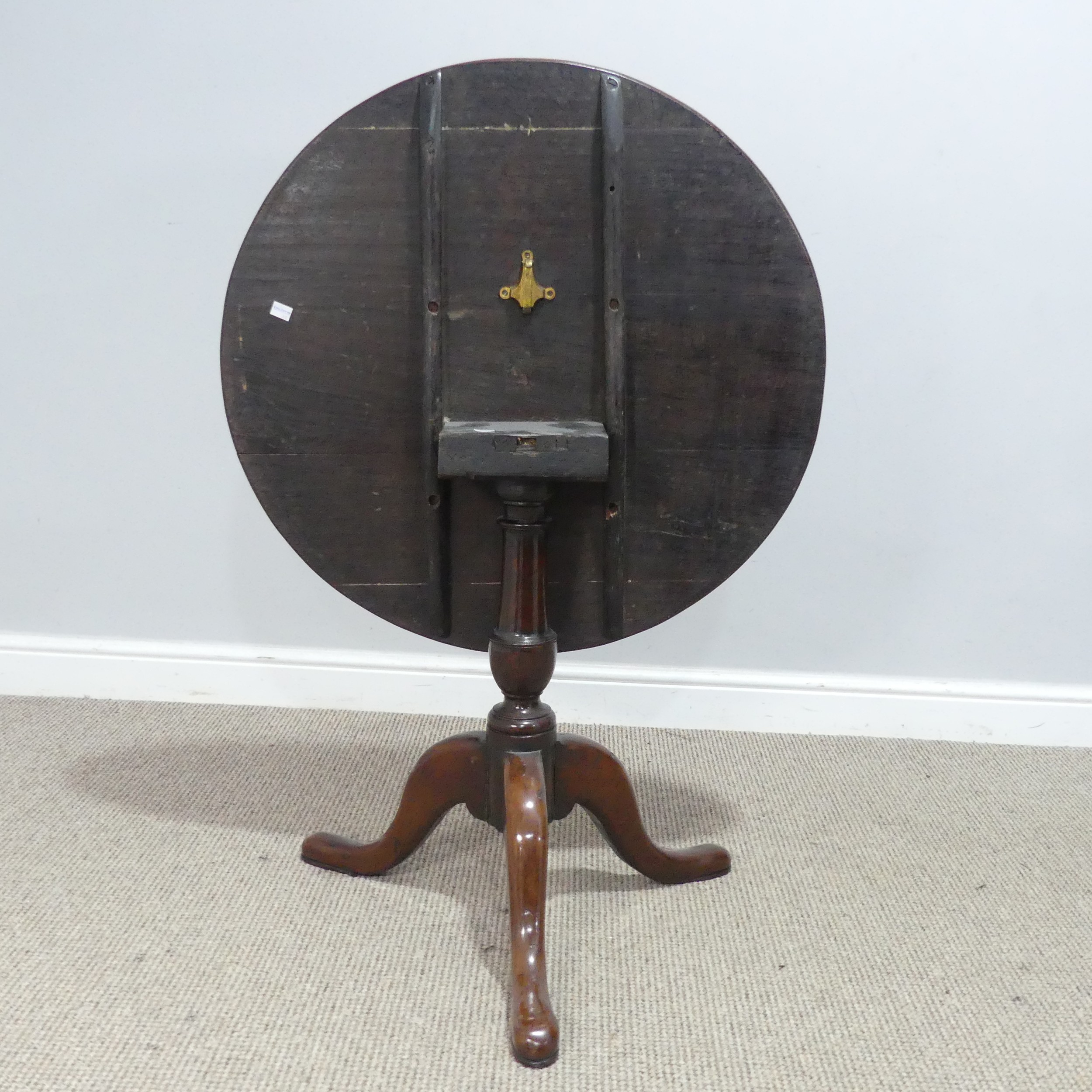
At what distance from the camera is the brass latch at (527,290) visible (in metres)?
1.34

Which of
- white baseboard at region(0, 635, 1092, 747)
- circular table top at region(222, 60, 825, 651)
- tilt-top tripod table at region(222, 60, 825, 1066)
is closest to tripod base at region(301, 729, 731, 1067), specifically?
tilt-top tripod table at region(222, 60, 825, 1066)

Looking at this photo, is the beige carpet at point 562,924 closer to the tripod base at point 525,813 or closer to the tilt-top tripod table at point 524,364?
the tripod base at point 525,813

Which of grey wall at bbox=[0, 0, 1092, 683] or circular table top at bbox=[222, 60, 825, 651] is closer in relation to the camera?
circular table top at bbox=[222, 60, 825, 651]

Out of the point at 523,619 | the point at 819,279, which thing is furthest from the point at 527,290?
the point at 819,279

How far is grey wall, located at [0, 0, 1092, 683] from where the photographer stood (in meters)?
1.91

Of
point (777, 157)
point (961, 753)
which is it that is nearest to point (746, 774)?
point (961, 753)

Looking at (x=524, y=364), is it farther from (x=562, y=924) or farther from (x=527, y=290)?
(x=562, y=924)

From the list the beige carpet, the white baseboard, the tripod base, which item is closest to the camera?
the beige carpet

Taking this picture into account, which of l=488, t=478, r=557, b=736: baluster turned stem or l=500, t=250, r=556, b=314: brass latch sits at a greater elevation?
l=500, t=250, r=556, b=314: brass latch

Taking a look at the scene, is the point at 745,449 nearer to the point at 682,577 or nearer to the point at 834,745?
the point at 682,577

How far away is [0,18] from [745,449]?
1.62m

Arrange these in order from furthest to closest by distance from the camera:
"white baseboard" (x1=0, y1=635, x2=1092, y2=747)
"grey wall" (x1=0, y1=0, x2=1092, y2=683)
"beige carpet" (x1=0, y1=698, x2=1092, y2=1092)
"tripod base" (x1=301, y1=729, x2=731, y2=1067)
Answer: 1. "white baseboard" (x1=0, y1=635, x2=1092, y2=747)
2. "grey wall" (x1=0, y1=0, x2=1092, y2=683)
3. "tripod base" (x1=301, y1=729, x2=731, y2=1067)
4. "beige carpet" (x1=0, y1=698, x2=1092, y2=1092)

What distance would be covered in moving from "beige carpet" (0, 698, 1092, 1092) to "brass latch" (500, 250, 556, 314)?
32.8 inches

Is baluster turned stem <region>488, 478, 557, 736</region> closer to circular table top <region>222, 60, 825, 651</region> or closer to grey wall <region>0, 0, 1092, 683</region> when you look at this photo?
circular table top <region>222, 60, 825, 651</region>
